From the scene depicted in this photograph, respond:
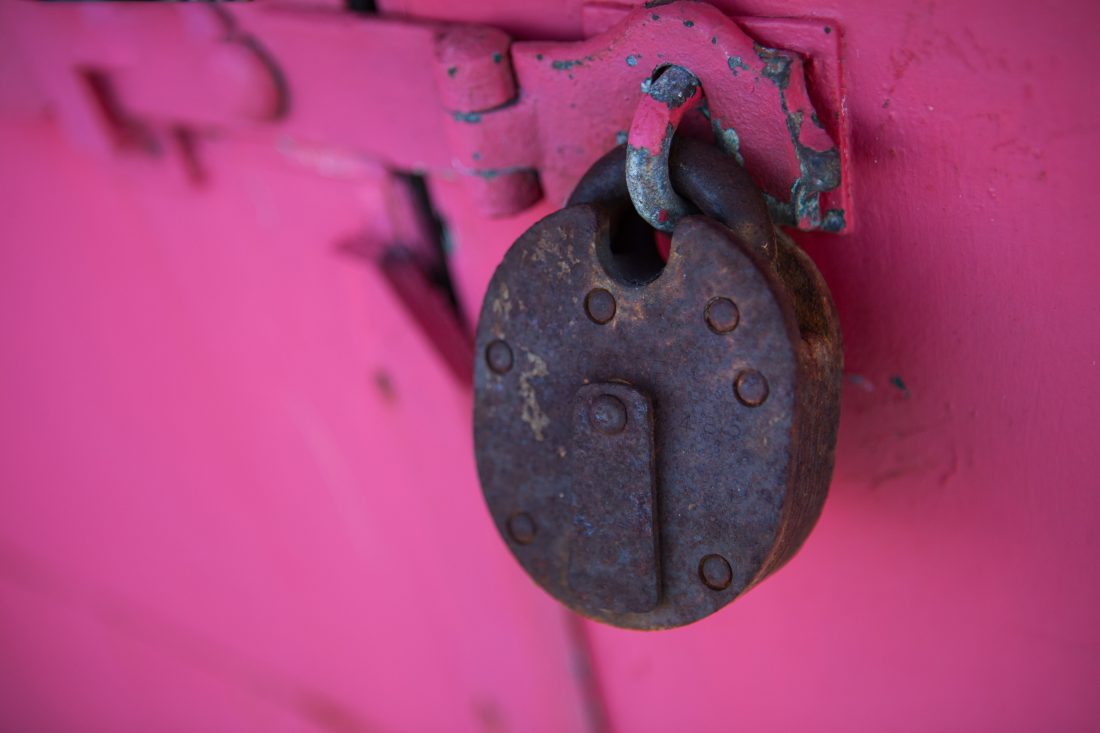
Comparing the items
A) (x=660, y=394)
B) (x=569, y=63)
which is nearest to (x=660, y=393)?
(x=660, y=394)

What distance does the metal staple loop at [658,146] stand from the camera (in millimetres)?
457

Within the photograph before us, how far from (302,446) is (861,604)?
2.05ft

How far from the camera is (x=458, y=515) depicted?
919 millimetres

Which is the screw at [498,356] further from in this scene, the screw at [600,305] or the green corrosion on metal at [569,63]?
the green corrosion on metal at [569,63]

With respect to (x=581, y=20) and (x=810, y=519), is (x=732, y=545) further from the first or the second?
(x=581, y=20)

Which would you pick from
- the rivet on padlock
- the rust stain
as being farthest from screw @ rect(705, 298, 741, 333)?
the rust stain

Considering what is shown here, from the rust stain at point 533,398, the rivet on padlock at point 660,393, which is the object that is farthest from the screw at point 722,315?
the rust stain at point 533,398

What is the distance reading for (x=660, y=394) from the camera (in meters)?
0.48

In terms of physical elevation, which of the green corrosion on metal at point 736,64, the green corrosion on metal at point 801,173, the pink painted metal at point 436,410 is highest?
the green corrosion on metal at point 736,64

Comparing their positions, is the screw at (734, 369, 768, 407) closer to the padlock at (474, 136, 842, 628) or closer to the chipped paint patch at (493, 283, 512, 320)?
the padlock at (474, 136, 842, 628)

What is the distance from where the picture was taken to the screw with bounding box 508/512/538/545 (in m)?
0.57

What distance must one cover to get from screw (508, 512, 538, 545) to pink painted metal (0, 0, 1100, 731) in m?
0.22

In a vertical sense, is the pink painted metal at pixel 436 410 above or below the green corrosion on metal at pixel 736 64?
below

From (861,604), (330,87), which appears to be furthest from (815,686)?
(330,87)
